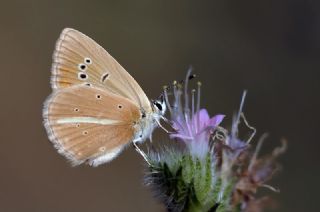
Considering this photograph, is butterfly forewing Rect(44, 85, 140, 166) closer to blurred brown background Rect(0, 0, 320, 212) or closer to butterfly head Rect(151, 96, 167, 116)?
butterfly head Rect(151, 96, 167, 116)

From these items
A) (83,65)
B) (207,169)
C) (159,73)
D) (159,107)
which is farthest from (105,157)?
(159,73)

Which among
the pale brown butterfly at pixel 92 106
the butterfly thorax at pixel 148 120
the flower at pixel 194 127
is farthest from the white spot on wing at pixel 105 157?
the flower at pixel 194 127

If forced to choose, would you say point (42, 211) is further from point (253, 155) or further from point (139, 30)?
point (253, 155)

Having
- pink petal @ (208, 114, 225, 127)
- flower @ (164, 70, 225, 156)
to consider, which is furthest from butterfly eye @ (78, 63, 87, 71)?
pink petal @ (208, 114, 225, 127)

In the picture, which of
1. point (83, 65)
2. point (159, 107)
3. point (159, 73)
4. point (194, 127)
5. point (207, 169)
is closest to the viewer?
point (207, 169)

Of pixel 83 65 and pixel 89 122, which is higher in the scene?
pixel 83 65

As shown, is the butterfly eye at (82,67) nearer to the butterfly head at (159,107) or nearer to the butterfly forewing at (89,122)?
the butterfly forewing at (89,122)

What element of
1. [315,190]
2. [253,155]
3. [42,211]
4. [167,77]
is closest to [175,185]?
[253,155]

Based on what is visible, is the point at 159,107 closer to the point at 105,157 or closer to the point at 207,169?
the point at 105,157
